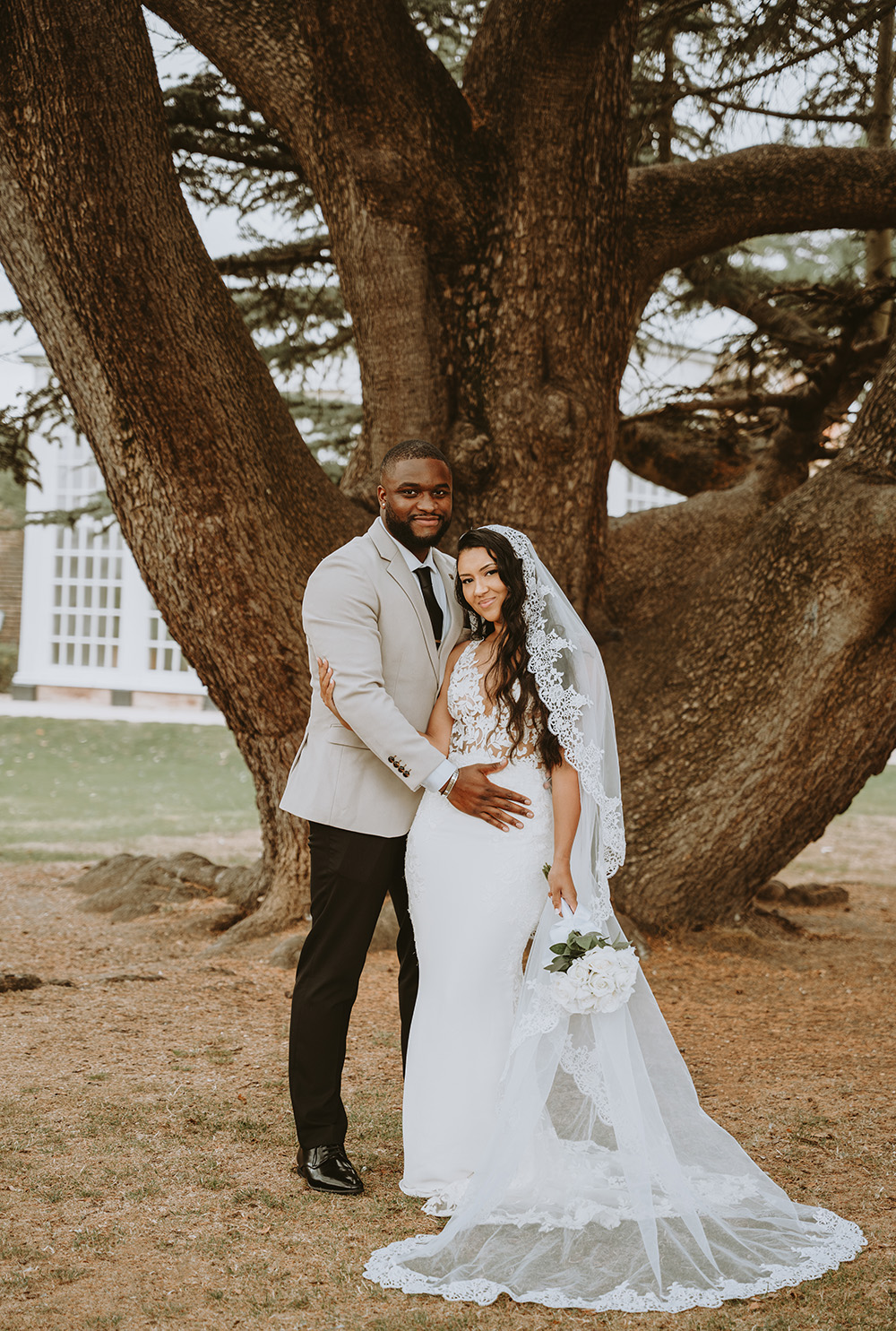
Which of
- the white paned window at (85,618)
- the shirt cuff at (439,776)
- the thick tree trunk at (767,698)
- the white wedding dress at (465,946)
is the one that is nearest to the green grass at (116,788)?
the white paned window at (85,618)

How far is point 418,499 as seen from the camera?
3.94 m

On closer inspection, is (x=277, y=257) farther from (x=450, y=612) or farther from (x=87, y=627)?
(x=87, y=627)

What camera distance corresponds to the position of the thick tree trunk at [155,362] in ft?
17.5

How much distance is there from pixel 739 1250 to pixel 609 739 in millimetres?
1477

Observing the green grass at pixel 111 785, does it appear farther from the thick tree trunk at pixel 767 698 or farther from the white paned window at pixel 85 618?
the thick tree trunk at pixel 767 698

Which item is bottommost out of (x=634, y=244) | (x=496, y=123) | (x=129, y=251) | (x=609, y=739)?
(x=609, y=739)

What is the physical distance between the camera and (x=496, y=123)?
6.56 metres

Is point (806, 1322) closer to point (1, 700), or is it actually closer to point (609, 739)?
point (609, 739)

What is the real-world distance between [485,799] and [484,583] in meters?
0.68

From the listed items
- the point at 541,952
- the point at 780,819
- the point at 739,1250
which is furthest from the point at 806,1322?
the point at 780,819

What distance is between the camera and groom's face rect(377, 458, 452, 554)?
3.92 m

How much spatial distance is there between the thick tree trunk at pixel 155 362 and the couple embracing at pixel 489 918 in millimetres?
2134

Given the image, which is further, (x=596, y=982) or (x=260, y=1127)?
(x=260, y=1127)

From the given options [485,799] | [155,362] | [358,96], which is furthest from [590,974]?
[358,96]
